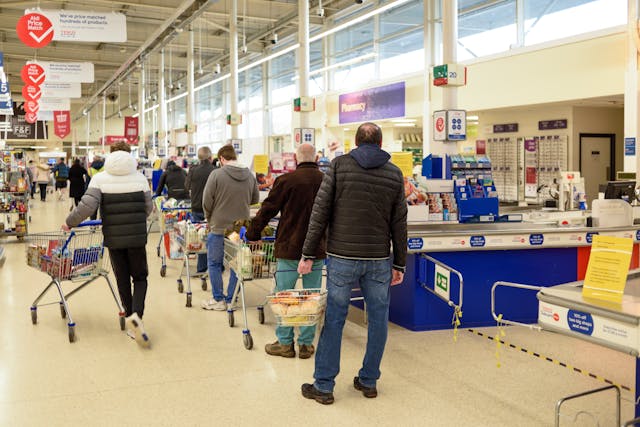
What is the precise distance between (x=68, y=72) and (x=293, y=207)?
51.2 ft

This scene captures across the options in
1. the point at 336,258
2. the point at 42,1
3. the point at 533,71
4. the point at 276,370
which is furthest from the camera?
the point at 42,1

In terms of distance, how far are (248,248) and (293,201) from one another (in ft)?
3.01

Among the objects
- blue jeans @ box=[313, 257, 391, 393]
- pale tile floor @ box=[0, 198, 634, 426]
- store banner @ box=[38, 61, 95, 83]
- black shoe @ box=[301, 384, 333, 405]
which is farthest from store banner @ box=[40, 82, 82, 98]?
blue jeans @ box=[313, 257, 391, 393]

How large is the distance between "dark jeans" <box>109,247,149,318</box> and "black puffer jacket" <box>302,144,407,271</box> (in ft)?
6.66

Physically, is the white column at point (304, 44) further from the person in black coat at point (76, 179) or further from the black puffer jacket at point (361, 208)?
the black puffer jacket at point (361, 208)

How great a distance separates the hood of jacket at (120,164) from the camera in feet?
17.8

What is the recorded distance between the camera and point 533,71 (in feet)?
42.6

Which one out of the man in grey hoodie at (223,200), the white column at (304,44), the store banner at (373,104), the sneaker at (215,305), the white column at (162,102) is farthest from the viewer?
the white column at (162,102)

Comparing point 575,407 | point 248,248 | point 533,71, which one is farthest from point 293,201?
point 533,71

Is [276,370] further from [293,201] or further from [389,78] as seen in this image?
[389,78]

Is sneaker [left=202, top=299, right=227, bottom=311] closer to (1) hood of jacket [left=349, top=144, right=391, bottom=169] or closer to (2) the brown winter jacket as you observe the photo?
(2) the brown winter jacket

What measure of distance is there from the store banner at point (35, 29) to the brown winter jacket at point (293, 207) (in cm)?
811

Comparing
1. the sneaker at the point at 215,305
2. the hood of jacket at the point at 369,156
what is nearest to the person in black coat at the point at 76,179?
the sneaker at the point at 215,305

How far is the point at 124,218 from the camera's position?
5.37 m
